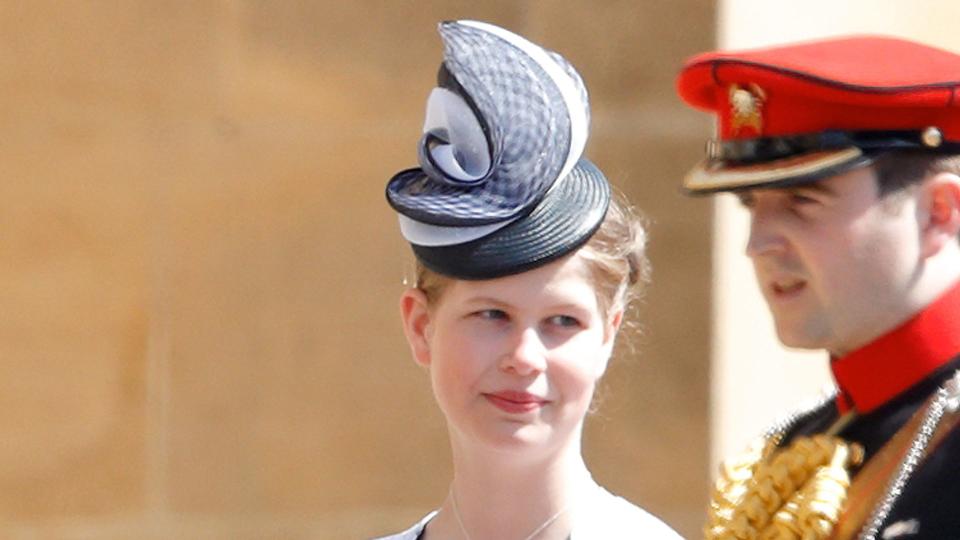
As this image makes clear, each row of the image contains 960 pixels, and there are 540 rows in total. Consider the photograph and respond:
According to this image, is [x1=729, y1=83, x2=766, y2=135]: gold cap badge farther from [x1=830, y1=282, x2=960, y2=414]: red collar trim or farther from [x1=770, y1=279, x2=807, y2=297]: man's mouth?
[x1=830, y1=282, x2=960, y2=414]: red collar trim

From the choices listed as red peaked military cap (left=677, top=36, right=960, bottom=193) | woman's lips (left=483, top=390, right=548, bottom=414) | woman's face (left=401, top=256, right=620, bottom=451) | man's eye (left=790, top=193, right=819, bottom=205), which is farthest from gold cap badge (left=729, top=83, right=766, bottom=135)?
woman's lips (left=483, top=390, right=548, bottom=414)

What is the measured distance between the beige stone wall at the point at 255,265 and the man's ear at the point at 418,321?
1507 millimetres

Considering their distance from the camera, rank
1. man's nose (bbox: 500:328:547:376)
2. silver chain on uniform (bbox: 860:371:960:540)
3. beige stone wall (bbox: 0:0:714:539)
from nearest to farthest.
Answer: silver chain on uniform (bbox: 860:371:960:540) → man's nose (bbox: 500:328:547:376) → beige stone wall (bbox: 0:0:714:539)

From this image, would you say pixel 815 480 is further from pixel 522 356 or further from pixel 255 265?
pixel 255 265

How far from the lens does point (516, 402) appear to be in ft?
11.3

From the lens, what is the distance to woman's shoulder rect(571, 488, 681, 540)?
11.6 feet

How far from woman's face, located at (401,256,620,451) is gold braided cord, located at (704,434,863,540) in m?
0.25

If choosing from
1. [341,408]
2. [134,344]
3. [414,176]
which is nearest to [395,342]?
[341,408]

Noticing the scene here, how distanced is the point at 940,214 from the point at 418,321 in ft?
2.88

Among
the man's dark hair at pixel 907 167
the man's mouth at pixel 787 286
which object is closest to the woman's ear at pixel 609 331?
the man's mouth at pixel 787 286

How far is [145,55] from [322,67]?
0.37 metres

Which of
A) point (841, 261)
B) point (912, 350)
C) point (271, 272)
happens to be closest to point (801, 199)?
point (841, 261)

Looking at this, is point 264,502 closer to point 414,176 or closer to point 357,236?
point 357,236

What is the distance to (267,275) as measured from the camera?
5145mm
